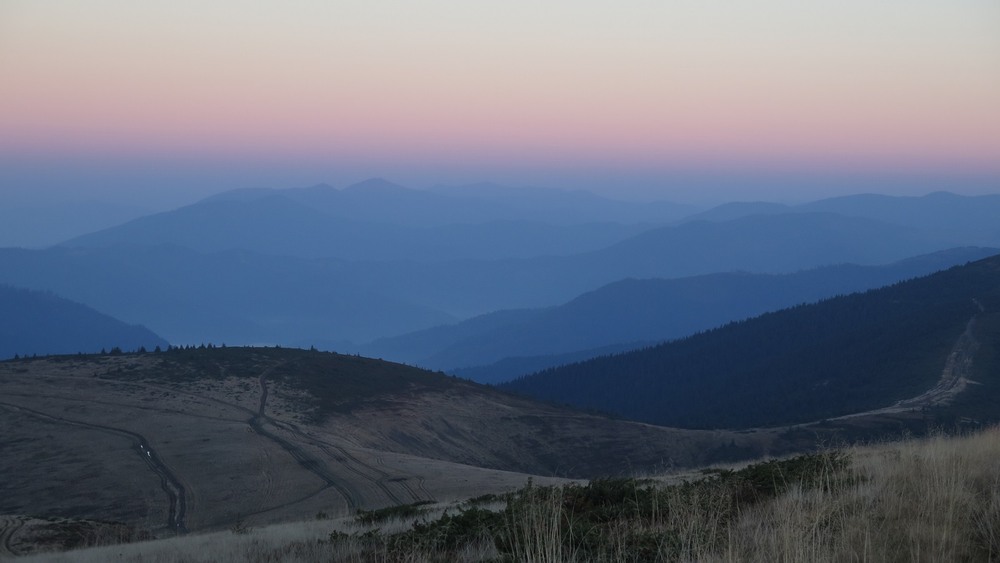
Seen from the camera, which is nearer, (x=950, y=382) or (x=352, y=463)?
(x=352, y=463)

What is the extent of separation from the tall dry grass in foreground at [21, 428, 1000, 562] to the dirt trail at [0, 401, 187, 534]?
585 inches

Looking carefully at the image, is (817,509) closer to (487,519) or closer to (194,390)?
(487,519)

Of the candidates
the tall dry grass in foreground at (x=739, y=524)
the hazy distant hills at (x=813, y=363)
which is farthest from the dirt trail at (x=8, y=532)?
the hazy distant hills at (x=813, y=363)

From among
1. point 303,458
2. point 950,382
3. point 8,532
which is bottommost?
point 950,382

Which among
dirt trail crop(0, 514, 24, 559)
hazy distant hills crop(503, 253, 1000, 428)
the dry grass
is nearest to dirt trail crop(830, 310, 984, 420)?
hazy distant hills crop(503, 253, 1000, 428)

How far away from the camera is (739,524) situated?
24.0ft

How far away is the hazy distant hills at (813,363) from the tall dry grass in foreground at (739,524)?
46.4m

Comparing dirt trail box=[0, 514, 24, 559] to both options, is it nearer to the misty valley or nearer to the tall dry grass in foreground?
the misty valley

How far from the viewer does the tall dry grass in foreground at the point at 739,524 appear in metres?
5.93

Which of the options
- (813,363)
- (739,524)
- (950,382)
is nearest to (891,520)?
(739,524)

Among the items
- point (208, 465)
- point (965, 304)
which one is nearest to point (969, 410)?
point (965, 304)

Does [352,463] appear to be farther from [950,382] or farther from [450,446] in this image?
[950,382]

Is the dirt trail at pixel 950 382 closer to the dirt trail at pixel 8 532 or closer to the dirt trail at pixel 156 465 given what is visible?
the dirt trail at pixel 156 465

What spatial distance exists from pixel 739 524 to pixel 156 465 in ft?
94.2
